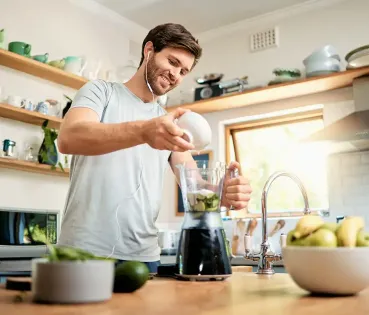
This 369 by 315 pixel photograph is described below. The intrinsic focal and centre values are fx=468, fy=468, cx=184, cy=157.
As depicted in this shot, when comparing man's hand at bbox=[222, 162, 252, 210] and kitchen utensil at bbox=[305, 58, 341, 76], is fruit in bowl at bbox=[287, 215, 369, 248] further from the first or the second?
kitchen utensil at bbox=[305, 58, 341, 76]

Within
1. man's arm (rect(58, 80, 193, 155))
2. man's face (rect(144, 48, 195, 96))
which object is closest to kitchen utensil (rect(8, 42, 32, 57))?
man's face (rect(144, 48, 195, 96))

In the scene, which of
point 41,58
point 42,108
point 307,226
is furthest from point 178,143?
point 41,58

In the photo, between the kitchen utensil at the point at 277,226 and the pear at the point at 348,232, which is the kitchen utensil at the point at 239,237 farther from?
the pear at the point at 348,232

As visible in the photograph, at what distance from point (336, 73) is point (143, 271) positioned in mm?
2586

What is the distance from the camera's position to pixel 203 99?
147 inches

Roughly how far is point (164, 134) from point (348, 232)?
0.45m

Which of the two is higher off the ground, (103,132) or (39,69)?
(39,69)

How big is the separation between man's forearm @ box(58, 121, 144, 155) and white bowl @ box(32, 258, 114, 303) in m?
0.48

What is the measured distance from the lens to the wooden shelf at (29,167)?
9.24ft

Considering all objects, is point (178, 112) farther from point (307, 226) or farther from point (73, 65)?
point (73, 65)

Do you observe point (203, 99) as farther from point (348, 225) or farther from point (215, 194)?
point (348, 225)

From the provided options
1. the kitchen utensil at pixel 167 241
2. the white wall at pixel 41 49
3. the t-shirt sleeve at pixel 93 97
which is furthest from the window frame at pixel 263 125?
the t-shirt sleeve at pixel 93 97

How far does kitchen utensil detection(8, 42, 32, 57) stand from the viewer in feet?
9.74

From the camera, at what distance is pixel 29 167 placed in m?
2.98
